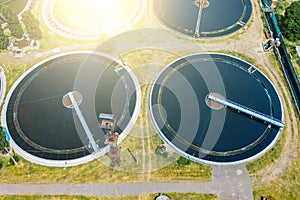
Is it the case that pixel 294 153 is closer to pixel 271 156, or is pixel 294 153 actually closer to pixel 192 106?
pixel 271 156

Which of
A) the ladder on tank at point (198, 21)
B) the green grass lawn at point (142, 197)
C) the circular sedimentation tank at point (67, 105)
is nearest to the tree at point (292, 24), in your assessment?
the ladder on tank at point (198, 21)

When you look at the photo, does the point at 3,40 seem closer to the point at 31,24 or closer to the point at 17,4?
the point at 31,24

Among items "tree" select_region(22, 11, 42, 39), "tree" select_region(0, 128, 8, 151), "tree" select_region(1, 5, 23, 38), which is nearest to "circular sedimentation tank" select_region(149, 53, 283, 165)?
"tree" select_region(0, 128, 8, 151)

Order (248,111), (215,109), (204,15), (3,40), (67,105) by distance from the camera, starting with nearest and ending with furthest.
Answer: (248,111) < (215,109) < (67,105) < (3,40) < (204,15)

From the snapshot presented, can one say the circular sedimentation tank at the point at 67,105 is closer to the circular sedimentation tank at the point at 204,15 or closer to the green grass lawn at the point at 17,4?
the circular sedimentation tank at the point at 204,15

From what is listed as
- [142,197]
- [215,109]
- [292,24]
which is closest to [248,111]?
[215,109]

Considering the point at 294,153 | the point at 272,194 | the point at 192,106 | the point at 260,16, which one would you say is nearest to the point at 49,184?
the point at 192,106
